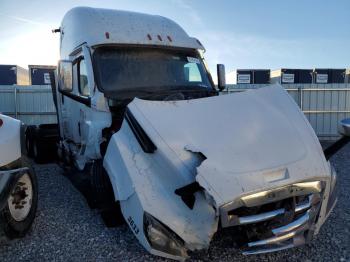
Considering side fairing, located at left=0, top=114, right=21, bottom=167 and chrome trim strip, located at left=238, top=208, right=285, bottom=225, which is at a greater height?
side fairing, located at left=0, top=114, right=21, bottom=167

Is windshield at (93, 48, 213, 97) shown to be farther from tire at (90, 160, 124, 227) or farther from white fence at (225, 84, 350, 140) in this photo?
white fence at (225, 84, 350, 140)

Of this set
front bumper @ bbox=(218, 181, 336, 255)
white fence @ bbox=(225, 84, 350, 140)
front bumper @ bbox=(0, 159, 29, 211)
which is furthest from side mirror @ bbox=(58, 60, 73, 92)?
white fence @ bbox=(225, 84, 350, 140)

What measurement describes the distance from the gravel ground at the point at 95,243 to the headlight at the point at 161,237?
449 millimetres

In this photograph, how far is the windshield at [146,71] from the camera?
5.02 meters

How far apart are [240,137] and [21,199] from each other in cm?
258

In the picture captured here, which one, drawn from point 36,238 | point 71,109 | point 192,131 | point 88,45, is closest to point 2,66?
point 71,109

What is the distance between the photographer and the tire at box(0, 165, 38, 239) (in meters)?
3.73

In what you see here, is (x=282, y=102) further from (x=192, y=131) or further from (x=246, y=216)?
(x=246, y=216)

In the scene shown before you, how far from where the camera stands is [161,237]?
3021 mm

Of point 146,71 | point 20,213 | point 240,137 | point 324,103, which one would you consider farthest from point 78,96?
point 324,103

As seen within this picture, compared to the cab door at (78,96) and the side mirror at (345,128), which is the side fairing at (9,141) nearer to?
the cab door at (78,96)

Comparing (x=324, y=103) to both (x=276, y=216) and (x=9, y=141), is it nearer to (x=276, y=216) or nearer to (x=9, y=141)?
(x=276, y=216)

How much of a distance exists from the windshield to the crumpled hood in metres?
1.40

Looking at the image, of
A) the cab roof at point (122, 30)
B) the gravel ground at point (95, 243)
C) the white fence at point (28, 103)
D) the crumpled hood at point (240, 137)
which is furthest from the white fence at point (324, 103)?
the crumpled hood at point (240, 137)
